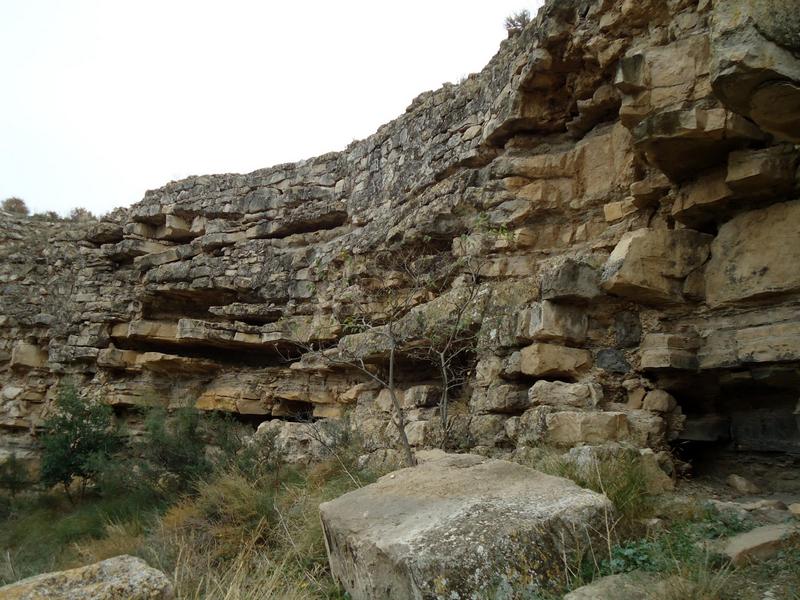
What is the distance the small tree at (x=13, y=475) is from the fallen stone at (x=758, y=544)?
13341 millimetres

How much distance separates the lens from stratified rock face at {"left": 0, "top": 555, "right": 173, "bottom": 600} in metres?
2.86

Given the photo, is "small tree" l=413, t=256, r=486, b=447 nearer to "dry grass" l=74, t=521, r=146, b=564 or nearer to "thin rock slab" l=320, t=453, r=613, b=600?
"thin rock slab" l=320, t=453, r=613, b=600

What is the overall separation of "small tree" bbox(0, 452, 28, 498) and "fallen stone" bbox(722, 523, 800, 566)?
1334cm

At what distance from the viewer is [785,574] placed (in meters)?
2.96

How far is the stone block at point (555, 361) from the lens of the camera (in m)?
6.27

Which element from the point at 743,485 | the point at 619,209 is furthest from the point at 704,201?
the point at 743,485

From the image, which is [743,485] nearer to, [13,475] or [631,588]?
[631,588]

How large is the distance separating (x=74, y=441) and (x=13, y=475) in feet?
7.08

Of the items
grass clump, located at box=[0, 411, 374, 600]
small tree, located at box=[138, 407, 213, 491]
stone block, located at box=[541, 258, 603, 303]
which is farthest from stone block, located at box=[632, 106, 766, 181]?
Result: small tree, located at box=[138, 407, 213, 491]

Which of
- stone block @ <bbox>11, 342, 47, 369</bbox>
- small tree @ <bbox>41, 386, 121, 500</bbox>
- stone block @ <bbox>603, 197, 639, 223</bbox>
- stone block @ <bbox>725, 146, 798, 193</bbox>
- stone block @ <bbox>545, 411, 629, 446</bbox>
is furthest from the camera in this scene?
stone block @ <bbox>11, 342, 47, 369</bbox>

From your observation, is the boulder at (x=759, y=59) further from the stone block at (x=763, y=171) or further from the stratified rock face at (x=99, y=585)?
the stratified rock face at (x=99, y=585)

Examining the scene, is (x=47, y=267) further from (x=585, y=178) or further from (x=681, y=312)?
(x=681, y=312)

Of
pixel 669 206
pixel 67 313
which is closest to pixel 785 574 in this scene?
pixel 669 206

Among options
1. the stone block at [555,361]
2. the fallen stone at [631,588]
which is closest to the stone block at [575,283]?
the stone block at [555,361]
